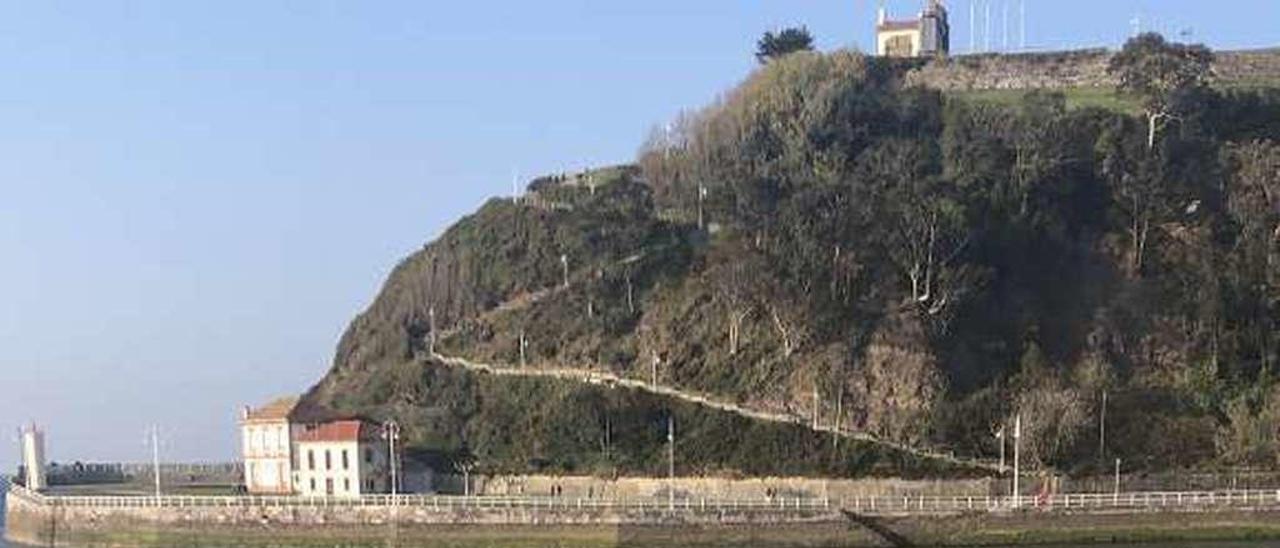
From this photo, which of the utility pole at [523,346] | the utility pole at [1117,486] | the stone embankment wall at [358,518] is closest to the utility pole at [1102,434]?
the utility pole at [1117,486]

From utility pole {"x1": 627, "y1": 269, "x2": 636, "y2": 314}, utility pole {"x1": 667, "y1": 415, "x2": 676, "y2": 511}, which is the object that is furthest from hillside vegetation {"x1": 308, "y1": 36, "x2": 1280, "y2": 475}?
utility pole {"x1": 667, "y1": 415, "x2": 676, "y2": 511}

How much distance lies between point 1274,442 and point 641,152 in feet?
190

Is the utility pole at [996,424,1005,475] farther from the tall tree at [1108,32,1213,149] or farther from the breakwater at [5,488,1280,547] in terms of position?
the tall tree at [1108,32,1213,149]

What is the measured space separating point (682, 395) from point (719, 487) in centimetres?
893

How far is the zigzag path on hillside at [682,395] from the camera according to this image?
79.1m

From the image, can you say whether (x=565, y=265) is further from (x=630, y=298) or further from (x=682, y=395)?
(x=682, y=395)

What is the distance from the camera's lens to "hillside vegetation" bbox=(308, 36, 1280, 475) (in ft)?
267

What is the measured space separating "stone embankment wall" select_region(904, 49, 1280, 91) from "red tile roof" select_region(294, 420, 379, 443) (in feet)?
197

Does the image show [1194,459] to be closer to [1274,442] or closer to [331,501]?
[1274,442]

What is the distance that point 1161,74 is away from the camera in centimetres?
10544

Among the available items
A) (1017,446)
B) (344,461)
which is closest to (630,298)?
(344,461)

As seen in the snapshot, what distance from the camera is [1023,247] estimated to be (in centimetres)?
9375

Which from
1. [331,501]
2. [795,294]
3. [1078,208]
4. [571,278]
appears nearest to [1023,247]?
[1078,208]

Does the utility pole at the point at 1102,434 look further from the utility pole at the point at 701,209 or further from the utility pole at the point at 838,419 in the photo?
the utility pole at the point at 701,209
